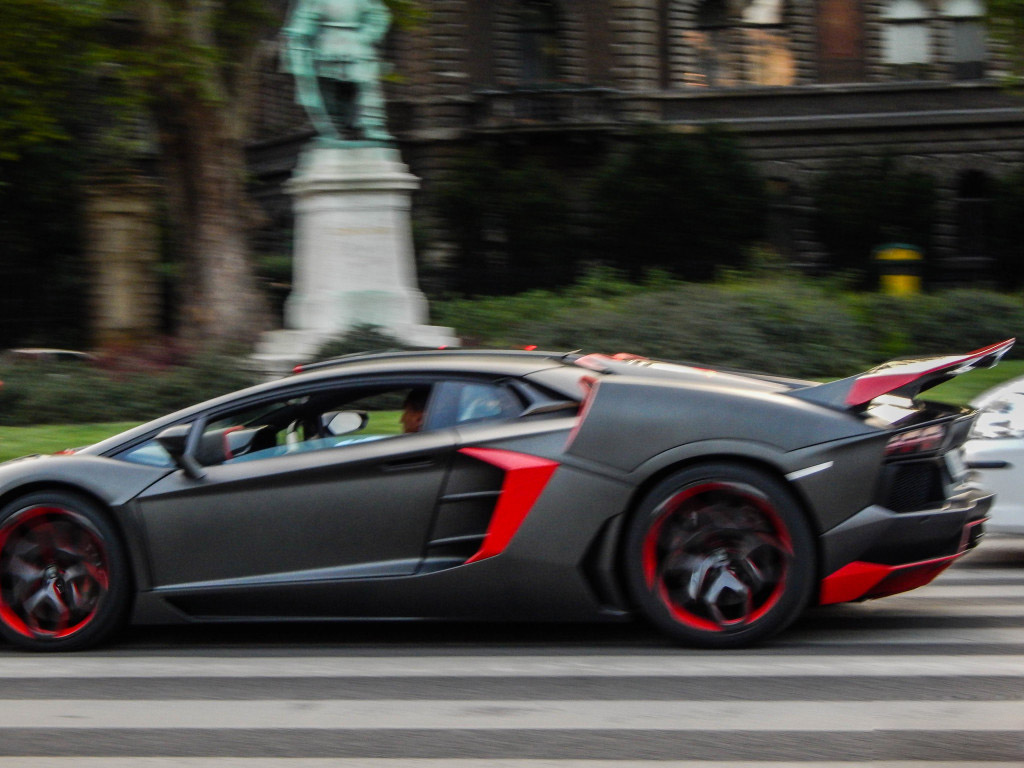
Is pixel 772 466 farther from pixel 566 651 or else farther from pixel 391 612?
pixel 391 612

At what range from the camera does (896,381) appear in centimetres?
520

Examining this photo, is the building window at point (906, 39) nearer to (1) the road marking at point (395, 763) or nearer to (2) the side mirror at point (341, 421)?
(2) the side mirror at point (341, 421)

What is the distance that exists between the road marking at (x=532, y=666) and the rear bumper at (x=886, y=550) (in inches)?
10.7

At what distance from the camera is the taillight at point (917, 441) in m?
5.18

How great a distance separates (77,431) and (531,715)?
9.49 meters

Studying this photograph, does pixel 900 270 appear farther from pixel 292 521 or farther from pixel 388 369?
pixel 292 521

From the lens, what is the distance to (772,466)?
203 inches

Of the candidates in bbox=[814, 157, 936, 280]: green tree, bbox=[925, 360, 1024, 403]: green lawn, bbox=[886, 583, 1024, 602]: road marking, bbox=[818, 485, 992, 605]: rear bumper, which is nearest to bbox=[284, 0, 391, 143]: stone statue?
bbox=[925, 360, 1024, 403]: green lawn

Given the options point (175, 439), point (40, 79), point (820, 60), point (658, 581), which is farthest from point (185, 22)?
point (820, 60)

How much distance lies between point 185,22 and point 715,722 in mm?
13640

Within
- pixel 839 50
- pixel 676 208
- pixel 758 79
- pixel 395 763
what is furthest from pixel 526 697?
pixel 839 50

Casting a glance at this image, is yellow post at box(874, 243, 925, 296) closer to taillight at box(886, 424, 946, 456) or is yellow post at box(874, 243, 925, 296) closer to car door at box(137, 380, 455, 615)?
taillight at box(886, 424, 946, 456)

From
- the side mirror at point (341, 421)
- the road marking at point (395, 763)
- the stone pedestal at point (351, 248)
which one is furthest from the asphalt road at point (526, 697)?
the stone pedestal at point (351, 248)

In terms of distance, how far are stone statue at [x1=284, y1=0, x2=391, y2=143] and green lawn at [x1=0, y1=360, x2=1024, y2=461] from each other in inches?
173
